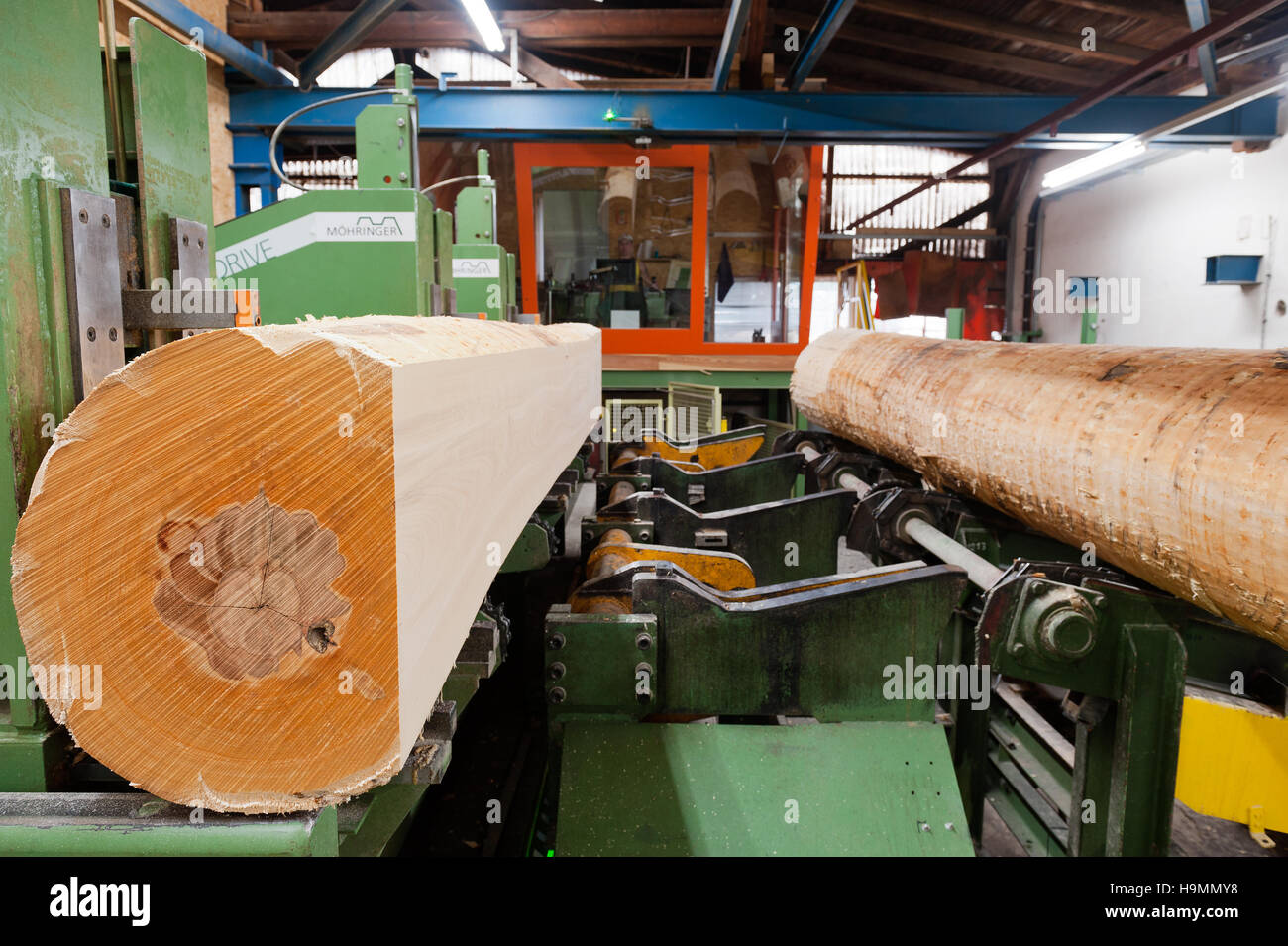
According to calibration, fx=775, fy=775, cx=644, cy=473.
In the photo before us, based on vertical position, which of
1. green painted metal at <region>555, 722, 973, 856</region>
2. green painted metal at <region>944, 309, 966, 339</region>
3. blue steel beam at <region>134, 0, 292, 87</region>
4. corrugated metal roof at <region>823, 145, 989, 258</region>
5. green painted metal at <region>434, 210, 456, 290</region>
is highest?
corrugated metal roof at <region>823, 145, 989, 258</region>

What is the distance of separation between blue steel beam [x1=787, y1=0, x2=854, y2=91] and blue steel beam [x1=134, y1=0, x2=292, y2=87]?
3.94 m

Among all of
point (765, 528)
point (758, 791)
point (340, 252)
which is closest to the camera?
point (758, 791)

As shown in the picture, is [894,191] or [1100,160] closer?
[1100,160]

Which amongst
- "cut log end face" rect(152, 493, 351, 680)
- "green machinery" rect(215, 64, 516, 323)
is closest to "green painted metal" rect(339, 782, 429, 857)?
"cut log end face" rect(152, 493, 351, 680)

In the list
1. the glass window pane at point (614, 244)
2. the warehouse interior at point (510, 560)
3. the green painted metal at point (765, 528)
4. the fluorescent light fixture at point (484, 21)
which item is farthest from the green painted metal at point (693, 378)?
the green painted metal at point (765, 528)

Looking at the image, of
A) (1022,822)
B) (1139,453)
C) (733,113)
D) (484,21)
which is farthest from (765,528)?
(733,113)

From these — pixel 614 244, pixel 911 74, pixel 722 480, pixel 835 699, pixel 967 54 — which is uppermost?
pixel 911 74

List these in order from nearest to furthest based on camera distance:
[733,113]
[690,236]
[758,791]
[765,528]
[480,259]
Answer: [758,791] < [765,528] < [480,259] < [733,113] < [690,236]

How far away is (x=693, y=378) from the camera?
6.45 meters

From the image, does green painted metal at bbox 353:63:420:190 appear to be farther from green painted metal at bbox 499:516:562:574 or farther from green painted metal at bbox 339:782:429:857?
green painted metal at bbox 339:782:429:857

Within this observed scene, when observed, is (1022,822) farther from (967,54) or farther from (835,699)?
(967,54)

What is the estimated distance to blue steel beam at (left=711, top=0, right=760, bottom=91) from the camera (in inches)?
190

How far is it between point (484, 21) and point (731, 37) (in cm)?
166

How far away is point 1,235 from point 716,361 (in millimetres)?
5711
